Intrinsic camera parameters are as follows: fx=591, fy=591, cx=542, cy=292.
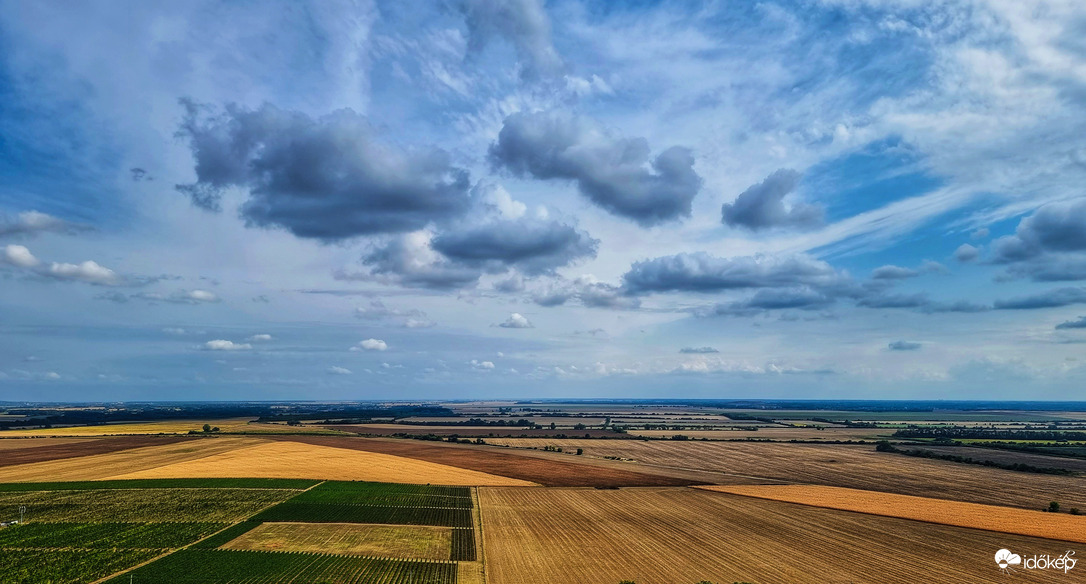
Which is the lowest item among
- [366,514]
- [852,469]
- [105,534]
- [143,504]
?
[852,469]

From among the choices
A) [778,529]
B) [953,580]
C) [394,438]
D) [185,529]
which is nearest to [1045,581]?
[953,580]

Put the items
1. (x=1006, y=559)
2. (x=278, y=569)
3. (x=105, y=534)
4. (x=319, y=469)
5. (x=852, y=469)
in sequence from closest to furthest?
(x=278, y=569) → (x=1006, y=559) → (x=105, y=534) → (x=319, y=469) → (x=852, y=469)

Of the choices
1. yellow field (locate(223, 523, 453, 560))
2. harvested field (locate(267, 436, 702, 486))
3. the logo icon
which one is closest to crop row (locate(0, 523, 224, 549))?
yellow field (locate(223, 523, 453, 560))

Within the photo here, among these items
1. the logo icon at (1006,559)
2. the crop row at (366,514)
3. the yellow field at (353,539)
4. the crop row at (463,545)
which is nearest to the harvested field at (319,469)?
the crop row at (366,514)

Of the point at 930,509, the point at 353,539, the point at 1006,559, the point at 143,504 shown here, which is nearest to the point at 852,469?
the point at 930,509

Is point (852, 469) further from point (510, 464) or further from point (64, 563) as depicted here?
point (64, 563)

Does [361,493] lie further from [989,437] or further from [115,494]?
[989,437]

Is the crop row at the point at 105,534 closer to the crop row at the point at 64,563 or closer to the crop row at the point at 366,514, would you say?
the crop row at the point at 64,563
